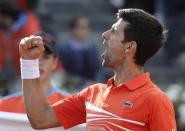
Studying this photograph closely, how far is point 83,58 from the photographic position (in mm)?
6824

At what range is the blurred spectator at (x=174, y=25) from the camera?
779cm

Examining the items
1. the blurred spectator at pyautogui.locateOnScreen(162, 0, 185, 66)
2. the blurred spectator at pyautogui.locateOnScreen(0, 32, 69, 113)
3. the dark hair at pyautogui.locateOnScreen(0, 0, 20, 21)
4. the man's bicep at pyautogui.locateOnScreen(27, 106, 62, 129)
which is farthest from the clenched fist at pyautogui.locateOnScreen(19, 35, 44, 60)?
the blurred spectator at pyautogui.locateOnScreen(162, 0, 185, 66)

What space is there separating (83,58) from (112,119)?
410 cm

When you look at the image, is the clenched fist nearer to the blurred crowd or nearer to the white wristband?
the white wristband

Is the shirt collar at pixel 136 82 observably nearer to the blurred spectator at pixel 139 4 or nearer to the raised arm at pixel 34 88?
the raised arm at pixel 34 88

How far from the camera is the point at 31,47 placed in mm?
2764

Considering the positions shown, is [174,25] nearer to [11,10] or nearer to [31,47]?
[11,10]

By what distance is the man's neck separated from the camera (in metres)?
2.96

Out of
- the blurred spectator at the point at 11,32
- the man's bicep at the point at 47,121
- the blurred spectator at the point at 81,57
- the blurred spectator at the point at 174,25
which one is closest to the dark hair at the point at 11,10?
the blurred spectator at the point at 11,32

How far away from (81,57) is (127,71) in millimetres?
3887

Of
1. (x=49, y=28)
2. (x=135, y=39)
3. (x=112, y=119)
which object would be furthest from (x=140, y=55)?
(x=49, y=28)

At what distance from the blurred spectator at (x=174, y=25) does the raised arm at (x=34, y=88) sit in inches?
204

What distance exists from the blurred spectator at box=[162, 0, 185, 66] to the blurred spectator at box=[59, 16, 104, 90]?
1.67 metres

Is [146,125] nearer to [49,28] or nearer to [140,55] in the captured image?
[140,55]
